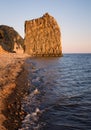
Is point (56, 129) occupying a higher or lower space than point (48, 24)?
lower

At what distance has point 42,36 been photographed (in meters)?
161

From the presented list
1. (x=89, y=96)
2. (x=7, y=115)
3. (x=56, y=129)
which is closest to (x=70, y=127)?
(x=56, y=129)

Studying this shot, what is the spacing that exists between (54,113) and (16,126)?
366cm

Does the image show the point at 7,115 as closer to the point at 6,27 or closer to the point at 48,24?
the point at 48,24

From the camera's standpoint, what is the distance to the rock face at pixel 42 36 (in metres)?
157

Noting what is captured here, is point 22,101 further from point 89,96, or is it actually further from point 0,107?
Answer: point 89,96

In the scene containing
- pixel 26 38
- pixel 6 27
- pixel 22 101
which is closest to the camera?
pixel 22 101

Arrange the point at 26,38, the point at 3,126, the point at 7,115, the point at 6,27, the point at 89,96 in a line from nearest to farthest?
the point at 3,126, the point at 7,115, the point at 89,96, the point at 26,38, the point at 6,27

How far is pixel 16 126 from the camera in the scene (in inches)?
451

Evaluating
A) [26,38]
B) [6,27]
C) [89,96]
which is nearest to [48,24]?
[26,38]

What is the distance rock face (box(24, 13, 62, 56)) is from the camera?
157 meters

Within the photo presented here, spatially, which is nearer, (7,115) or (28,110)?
(7,115)

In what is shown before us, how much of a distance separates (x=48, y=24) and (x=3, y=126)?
153204 millimetres

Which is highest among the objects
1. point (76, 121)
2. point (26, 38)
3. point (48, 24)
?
point (48, 24)
